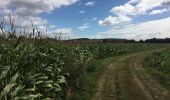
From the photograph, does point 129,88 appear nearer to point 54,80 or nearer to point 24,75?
point 54,80

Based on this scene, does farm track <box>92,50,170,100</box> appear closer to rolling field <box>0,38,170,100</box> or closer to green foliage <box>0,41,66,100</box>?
rolling field <box>0,38,170,100</box>

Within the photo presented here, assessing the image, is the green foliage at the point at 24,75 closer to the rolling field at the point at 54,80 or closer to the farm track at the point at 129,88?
the rolling field at the point at 54,80

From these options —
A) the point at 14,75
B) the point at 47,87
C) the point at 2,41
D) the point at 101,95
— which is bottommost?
the point at 101,95

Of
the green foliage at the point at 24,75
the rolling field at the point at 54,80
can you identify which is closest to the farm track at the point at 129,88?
the rolling field at the point at 54,80

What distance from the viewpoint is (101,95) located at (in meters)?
12.9

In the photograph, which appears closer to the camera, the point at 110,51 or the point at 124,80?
the point at 124,80

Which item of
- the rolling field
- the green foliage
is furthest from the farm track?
the green foliage

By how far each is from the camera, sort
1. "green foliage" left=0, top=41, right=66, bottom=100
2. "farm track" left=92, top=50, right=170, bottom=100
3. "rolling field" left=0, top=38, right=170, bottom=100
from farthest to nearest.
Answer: "farm track" left=92, top=50, right=170, bottom=100, "rolling field" left=0, top=38, right=170, bottom=100, "green foliage" left=0, top=41, right=66, bottom=100

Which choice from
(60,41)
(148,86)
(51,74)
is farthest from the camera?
(60,41)

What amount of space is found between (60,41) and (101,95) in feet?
14.7

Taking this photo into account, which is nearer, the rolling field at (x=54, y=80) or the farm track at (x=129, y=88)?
the rolling field at (x=54, y=80)

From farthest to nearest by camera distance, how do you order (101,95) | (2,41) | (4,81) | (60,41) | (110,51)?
(110,51)
(60,41)
(101,95)
(2,41)
(4,81)

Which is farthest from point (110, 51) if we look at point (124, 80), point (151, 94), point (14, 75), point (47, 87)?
point (14, 75)

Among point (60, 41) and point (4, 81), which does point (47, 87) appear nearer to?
point (4, 81)
